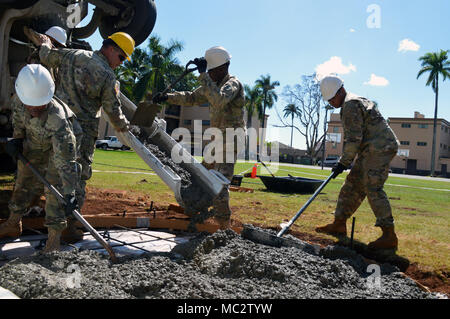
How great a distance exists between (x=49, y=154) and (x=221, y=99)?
208 centimetres

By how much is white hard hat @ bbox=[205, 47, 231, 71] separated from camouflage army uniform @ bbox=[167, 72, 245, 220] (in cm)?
18

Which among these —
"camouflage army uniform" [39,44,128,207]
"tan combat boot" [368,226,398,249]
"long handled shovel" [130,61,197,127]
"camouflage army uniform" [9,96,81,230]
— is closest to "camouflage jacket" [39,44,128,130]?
"camouflage army uniform" [39,44,128,207]

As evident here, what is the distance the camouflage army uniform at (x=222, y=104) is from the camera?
4732 mm

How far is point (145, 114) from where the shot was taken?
5.19 m

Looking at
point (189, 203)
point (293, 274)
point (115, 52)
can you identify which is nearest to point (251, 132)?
point (189, 203)

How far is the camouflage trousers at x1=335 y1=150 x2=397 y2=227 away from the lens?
466 cm

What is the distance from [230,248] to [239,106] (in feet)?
7.07

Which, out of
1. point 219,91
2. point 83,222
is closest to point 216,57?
point 219,91

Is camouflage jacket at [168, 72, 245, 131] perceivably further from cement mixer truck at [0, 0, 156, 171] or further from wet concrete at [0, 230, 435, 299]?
cement mixer truck at [0, 0, 156, 171]

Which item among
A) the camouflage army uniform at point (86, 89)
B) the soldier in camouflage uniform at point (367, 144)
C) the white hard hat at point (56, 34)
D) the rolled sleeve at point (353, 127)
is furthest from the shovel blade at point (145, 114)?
the rolled sleeve at point (353, 127)

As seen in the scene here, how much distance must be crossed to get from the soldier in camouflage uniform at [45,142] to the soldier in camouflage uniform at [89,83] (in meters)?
0.41
